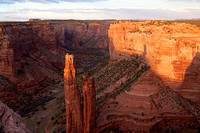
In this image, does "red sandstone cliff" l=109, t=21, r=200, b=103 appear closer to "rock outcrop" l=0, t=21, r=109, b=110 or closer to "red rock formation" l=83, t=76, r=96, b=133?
"red rock formation" l=83, t=76, r=96, b=133

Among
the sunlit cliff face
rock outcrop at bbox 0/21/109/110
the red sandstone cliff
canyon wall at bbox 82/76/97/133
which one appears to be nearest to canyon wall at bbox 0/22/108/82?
rock outcrop at bbox 0/21/109/110

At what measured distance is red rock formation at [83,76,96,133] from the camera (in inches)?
866

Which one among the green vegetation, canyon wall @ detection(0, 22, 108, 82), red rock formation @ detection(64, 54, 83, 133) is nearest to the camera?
red rock formation @ detection(64, 54, 83, 133)

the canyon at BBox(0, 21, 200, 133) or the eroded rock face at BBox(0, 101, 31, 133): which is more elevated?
the eroded rock face at BBox(0, 101, 31, 133)

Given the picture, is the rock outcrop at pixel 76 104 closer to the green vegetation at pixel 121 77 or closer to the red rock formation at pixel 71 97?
the red rock formation at pixel 71 97

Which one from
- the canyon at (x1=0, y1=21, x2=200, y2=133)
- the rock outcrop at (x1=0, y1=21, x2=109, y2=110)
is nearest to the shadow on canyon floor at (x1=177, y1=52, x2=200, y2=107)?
the canyon at (x1=0, y1=21, x2=200, y2=133)

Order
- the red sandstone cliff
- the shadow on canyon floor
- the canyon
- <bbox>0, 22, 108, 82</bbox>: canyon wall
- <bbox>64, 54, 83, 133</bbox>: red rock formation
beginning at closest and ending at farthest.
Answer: <bbox>64, 54, 83, 133</bbox>: red rock formation → the canyon → the shadow on canyon floor → the red sandstone cliff → <bbox>0, 22, 108, 82</bbox>: canyon wall

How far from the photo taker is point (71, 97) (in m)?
21.0

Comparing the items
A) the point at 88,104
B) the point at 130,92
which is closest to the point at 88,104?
the point at 88,104

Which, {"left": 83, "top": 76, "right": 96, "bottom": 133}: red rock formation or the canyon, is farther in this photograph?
the canyon

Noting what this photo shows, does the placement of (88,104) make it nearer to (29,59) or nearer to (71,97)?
(71,97)

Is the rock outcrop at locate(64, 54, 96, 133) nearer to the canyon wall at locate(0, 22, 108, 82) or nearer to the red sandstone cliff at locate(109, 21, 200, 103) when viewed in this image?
the red sandstone cliff at locate(109, 21, 200, 103)

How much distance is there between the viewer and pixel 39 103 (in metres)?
42.8

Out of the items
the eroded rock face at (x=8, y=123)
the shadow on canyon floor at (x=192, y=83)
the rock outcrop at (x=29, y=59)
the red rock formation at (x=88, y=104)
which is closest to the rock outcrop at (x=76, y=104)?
the red rock formation at (x=88, y=104)
